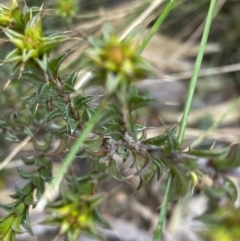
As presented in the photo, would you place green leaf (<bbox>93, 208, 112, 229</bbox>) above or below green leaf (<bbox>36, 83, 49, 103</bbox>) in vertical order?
below

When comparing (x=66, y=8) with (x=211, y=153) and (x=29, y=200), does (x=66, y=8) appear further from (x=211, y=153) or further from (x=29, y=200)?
(x=211, y=153)

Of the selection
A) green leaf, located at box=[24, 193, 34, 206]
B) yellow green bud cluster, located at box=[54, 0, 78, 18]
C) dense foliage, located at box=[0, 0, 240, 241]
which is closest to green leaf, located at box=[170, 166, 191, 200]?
dense foliage, located at box=[0, 0, 240, 241]

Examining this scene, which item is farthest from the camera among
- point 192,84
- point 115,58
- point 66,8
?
point 66,8

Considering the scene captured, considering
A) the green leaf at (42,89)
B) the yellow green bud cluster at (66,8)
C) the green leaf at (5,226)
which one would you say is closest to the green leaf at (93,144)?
the green leaf at (42,89)

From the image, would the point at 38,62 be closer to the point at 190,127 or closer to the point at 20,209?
the point at 20,209

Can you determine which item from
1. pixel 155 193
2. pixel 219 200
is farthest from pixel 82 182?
pixel 155 193

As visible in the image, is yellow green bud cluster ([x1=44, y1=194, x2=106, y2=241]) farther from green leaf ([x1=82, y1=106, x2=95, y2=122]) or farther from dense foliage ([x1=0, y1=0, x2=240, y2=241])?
green leaf ([x1=82, y1=106, x2=95, y2=122])

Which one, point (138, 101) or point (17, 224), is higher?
point (138, 101)

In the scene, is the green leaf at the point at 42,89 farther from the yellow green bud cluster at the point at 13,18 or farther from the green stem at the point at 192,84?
the green stem at the point at 192,84

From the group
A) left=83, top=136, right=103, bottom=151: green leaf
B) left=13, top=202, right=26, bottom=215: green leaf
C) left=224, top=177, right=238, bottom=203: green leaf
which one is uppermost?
left=83, top=136, right=103, bottom=151: green leaf

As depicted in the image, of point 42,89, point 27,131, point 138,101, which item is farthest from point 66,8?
point 138,101

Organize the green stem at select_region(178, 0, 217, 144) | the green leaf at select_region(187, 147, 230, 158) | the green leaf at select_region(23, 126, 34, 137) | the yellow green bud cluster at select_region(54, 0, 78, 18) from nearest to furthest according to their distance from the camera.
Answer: the green leaf at select_region(187, 147, 230, 158)
the green stem at select_region(178, 0, 217, 144)
the green leaf at select_region(23, 126, 34, 137)
the yellow green bud cluster at select_region(54, 0, 78, 18)
